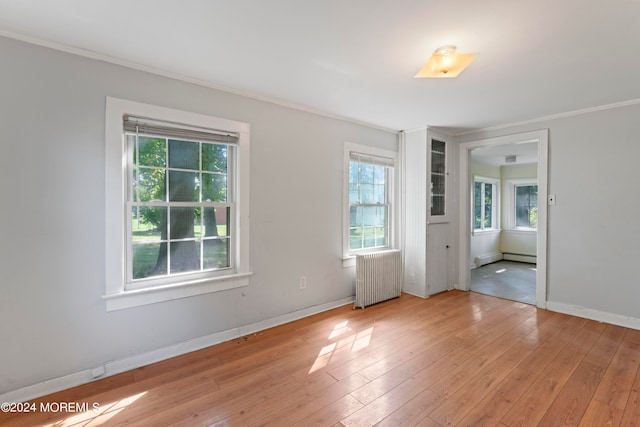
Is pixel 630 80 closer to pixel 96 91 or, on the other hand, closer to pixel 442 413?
pixel 442 413

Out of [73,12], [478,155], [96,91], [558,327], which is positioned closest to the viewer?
[73,12]

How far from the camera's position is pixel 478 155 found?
5840 millimetres

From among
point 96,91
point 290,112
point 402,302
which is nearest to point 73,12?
point 96,91

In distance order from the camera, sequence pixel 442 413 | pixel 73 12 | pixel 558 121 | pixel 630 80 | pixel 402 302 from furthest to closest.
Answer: pixel 402 302 < pixel 558 121 < pixel 630 80 < pixel 442 413 < pixel 73 12

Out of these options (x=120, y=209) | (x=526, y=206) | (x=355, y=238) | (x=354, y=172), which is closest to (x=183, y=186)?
(x=120, y=209)

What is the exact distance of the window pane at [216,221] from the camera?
278 cm

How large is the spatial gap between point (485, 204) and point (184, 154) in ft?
22.0

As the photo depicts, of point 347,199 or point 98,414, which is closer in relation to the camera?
point 98,414

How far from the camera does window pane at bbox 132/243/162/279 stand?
2438 mm

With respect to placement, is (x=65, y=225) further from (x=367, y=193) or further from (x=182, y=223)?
(x=367, y=193)

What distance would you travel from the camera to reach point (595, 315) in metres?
3.36

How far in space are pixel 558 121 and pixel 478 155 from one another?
2.24 meters

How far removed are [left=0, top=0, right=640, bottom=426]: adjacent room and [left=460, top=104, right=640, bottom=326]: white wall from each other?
21mm

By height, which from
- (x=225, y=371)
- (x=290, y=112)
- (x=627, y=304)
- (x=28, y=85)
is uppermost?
(x=290, y=112)
